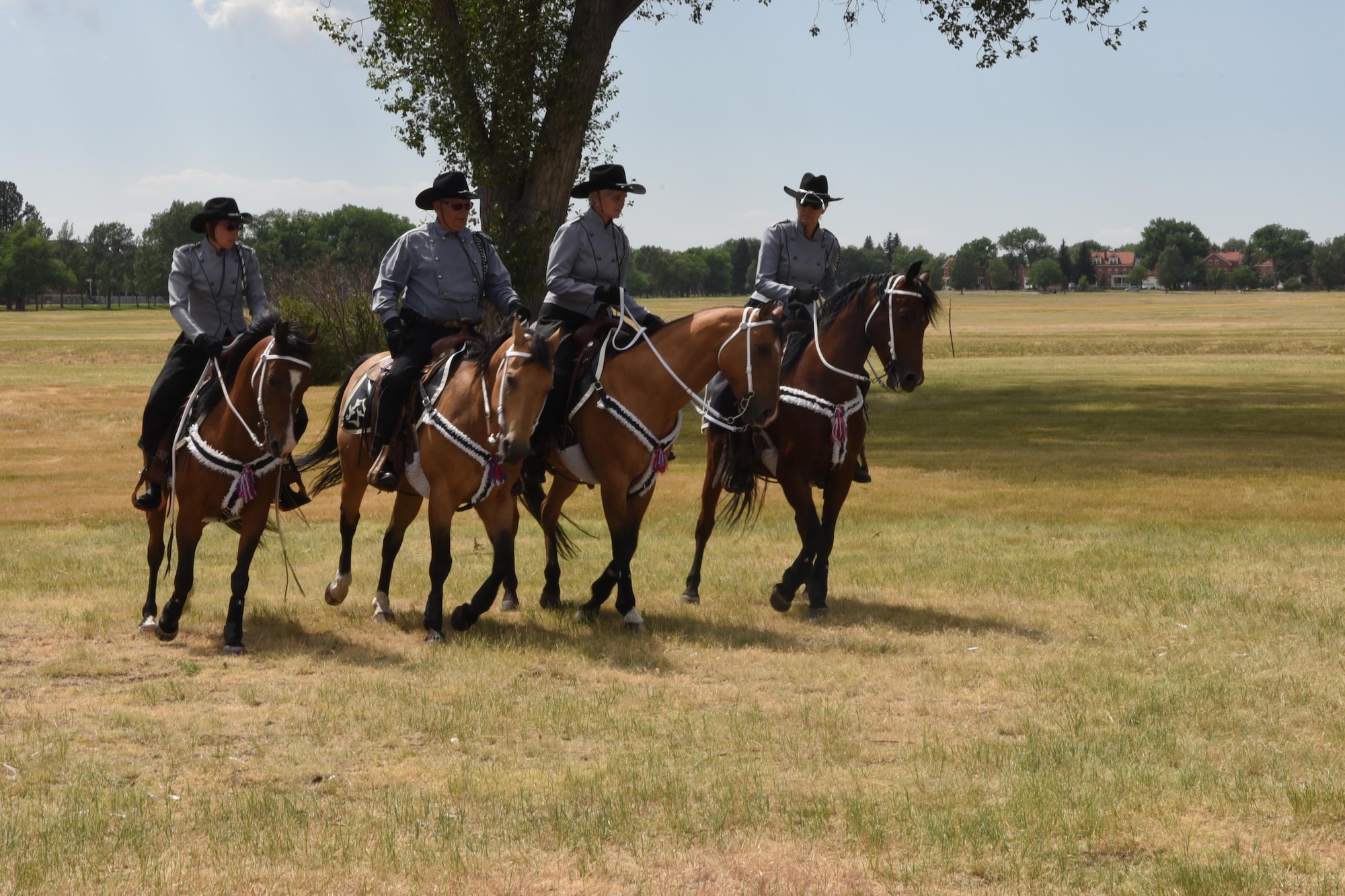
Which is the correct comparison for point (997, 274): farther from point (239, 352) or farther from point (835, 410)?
point (239, 352)

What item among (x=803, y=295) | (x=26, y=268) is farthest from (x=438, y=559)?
(x=26, y=268)

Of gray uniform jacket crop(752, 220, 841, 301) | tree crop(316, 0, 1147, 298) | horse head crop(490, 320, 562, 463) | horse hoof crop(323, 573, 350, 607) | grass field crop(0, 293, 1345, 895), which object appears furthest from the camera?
tree crop(316, 0, 1147, 298)

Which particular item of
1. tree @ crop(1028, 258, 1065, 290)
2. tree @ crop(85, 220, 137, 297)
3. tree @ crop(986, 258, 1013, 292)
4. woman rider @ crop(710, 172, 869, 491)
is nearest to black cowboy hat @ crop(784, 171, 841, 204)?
woman rider @ crop(710, 172, 869, 491)

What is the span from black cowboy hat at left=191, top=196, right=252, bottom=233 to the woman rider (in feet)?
12.9

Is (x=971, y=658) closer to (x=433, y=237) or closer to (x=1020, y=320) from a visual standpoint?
(x=433, y=237)

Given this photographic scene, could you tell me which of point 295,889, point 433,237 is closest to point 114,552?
point 433,237

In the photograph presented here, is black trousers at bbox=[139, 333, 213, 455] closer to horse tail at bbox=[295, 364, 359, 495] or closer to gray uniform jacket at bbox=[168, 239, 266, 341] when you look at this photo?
gray uniform jacket at bbox=[168, 239, 266, 341]

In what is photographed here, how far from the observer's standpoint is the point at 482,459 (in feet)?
32.4

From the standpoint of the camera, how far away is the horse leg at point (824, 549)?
11.0 m

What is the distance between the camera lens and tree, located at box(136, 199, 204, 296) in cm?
14812

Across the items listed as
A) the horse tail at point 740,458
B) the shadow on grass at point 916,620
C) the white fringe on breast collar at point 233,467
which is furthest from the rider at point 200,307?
the shadow on grass at point 916,620

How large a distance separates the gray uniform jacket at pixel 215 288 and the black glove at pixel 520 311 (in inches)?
68.9

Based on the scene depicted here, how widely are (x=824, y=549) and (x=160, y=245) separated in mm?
156429

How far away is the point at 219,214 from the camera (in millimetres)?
10320
